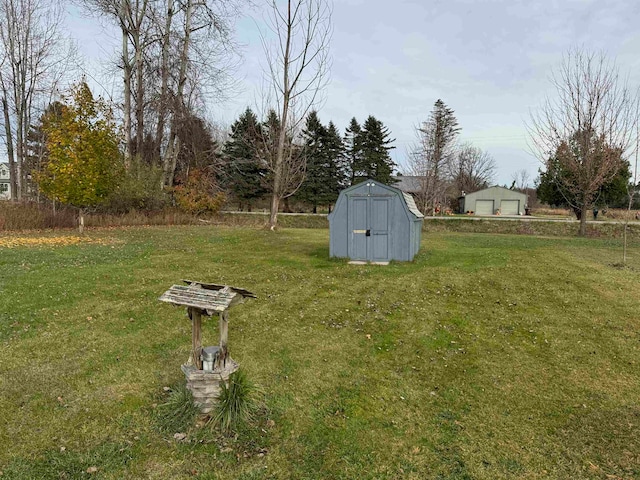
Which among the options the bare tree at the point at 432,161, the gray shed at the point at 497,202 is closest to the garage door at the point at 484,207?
the gray shed at the point at 497,202

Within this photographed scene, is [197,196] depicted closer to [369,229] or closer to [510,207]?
[369,229]

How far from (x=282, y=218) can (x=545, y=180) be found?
20.1 meters

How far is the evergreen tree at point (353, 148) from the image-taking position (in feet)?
130

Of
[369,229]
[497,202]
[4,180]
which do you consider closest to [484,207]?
[497,202]

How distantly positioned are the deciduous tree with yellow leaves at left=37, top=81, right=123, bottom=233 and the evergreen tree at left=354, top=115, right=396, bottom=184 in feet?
89.9

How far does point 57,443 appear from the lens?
9.88 feet

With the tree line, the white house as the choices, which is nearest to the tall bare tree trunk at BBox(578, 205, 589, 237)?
the tree line

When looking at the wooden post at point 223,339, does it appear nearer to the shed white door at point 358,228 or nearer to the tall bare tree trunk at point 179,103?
the shed white door at point 358,228

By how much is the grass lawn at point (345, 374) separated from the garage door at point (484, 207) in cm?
3720

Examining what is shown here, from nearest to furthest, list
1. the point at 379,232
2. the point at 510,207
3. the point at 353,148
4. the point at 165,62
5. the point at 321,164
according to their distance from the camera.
→ the point at 379,232, the point at 165,62, the point at 321,164, the point at 353,148, the point at 510,207

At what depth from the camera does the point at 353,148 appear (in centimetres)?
3981

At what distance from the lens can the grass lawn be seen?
291cm

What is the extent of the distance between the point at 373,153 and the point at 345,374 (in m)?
36.8

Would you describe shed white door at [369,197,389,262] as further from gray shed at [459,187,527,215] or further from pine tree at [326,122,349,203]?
gray shed at [459,187,527,215]
